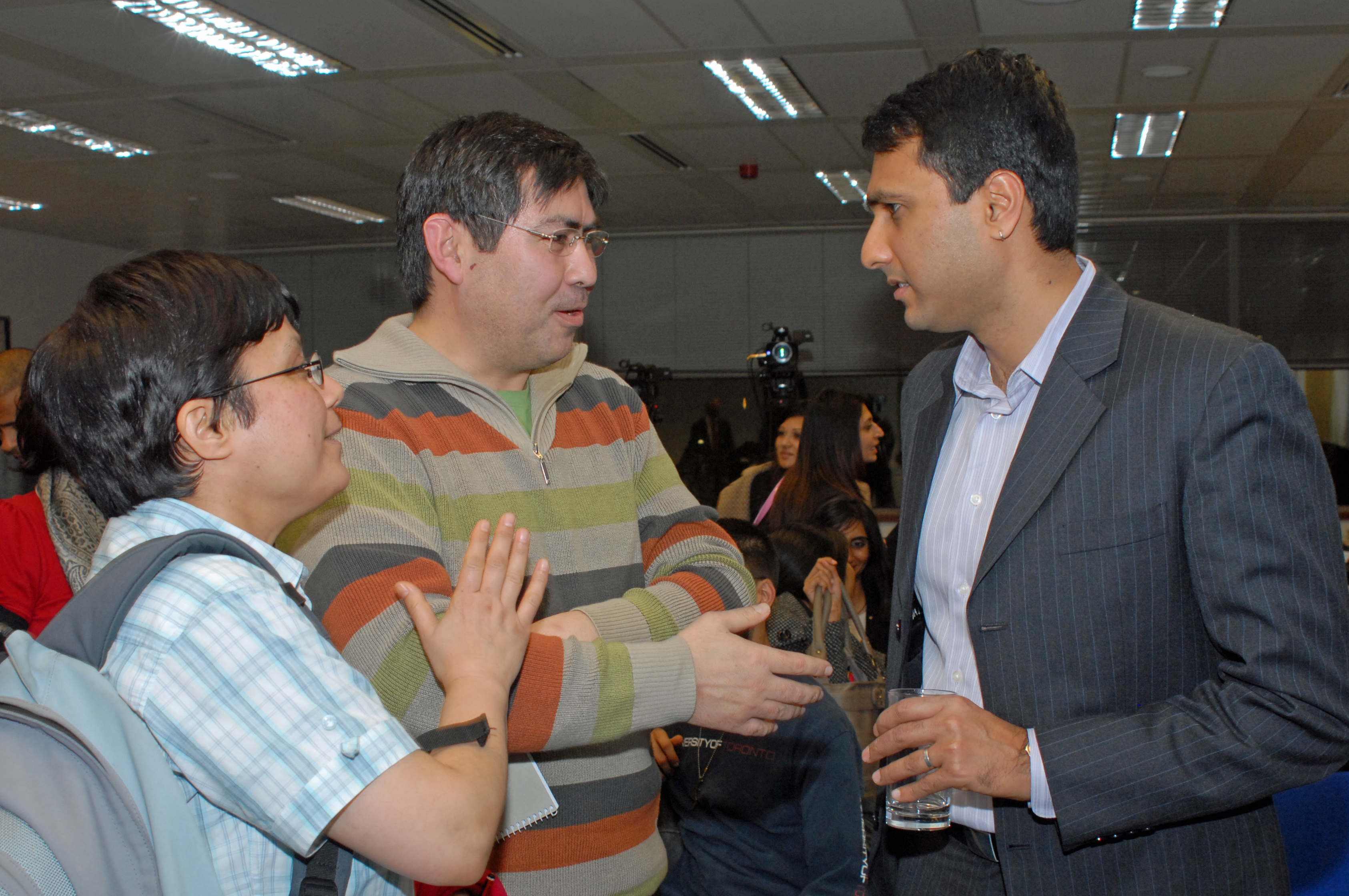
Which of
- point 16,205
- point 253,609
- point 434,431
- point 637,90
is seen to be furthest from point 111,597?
point 16,205

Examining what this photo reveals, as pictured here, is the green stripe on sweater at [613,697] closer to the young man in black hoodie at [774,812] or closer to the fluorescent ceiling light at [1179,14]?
the young man in black hoodie at [774,812]

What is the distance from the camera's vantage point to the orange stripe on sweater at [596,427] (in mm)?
1400

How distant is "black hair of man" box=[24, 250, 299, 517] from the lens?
3.04 ft

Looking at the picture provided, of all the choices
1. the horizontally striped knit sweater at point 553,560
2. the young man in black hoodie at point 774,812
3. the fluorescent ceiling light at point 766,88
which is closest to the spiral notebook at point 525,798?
the horizontally striped knit sweater at point 553,560

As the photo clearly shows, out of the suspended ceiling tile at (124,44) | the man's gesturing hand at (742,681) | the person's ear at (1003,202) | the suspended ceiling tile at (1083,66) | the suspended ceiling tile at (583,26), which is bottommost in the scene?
the man's gesturing hand at (742,681)

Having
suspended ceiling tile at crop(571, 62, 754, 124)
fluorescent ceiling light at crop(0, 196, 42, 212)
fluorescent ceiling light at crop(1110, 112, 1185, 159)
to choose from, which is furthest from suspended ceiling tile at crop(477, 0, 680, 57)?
fluorescent ceiling light at crop(0, 196, 42, 212)

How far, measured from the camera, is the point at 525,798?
1.17 meters

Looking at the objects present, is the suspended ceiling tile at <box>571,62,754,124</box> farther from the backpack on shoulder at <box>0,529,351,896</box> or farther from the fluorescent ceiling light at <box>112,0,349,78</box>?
the backpack on shoulder at <box>0,529,351,896</box>

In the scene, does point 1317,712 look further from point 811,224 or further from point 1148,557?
point 811,224

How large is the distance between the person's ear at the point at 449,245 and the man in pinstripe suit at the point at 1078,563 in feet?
2.02

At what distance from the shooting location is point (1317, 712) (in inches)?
41.4

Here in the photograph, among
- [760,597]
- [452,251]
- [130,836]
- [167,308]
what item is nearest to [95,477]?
[167,308]

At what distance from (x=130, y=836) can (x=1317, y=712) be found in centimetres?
115

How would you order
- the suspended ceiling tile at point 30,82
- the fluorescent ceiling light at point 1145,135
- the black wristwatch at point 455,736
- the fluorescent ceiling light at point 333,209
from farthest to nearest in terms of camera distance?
the fluorescent ceiling light at point 333,209
the fluorescent ceiling light at point 1145,135
the suspended ceiling tile at point 30,82
the black wristwatch at point 455,736
